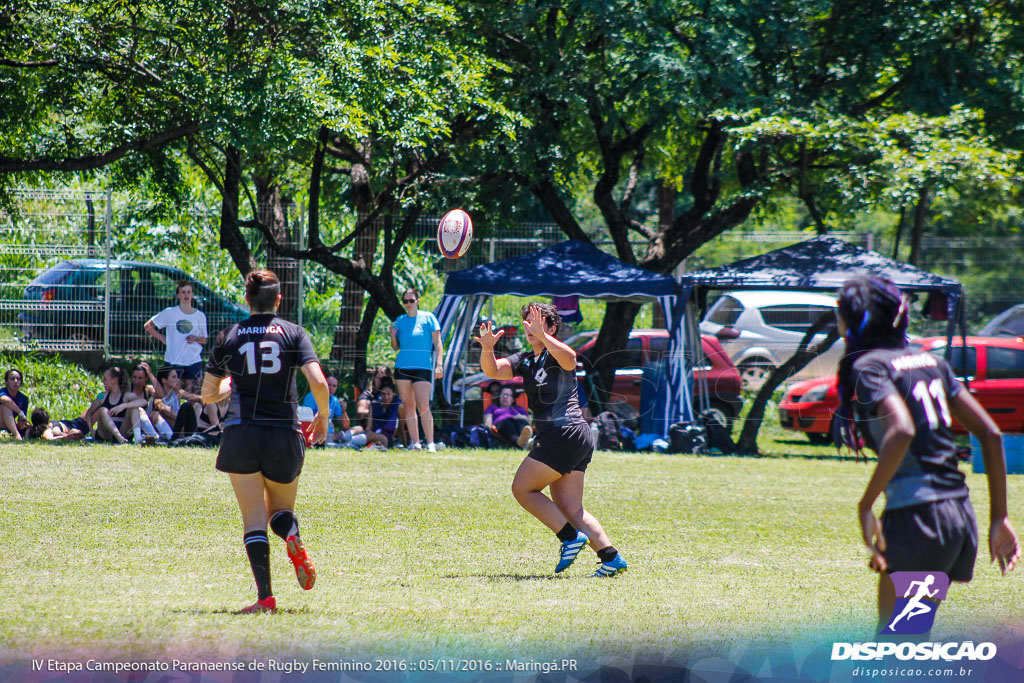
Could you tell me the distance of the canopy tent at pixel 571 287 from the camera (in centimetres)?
1508

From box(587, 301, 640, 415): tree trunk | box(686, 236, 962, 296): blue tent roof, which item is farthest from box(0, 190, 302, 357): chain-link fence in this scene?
box(686, 236, 962, 296): blue tent roof

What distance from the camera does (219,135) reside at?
14.3m

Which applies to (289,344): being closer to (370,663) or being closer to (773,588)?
(370,663)

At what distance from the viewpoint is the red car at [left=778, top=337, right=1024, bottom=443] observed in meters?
16.8

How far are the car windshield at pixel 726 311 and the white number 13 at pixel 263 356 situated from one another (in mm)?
13614

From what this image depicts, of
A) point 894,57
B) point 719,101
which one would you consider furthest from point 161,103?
point 894,57

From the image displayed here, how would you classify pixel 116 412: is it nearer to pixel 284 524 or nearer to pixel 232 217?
pixel 232 217

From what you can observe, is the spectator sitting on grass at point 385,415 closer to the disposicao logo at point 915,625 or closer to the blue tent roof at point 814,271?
the blue tent roof at point 814,271

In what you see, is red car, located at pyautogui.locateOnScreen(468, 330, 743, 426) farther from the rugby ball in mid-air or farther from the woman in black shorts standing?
the woman in black shorts standing

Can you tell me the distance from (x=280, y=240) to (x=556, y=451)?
11.9 metres

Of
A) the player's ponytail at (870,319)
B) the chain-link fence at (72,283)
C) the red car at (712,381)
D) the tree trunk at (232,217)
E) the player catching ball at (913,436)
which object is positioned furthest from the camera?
the chain-link fence at (72,283)

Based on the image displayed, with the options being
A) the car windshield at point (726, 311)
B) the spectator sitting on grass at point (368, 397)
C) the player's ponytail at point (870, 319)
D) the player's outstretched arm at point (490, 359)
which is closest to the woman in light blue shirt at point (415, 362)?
the spectator sitting on grass at point (368, 397)

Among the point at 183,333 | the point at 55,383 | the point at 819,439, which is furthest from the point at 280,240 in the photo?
the point at 819,439

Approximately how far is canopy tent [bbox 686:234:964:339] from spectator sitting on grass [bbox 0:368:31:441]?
9.12 metres
